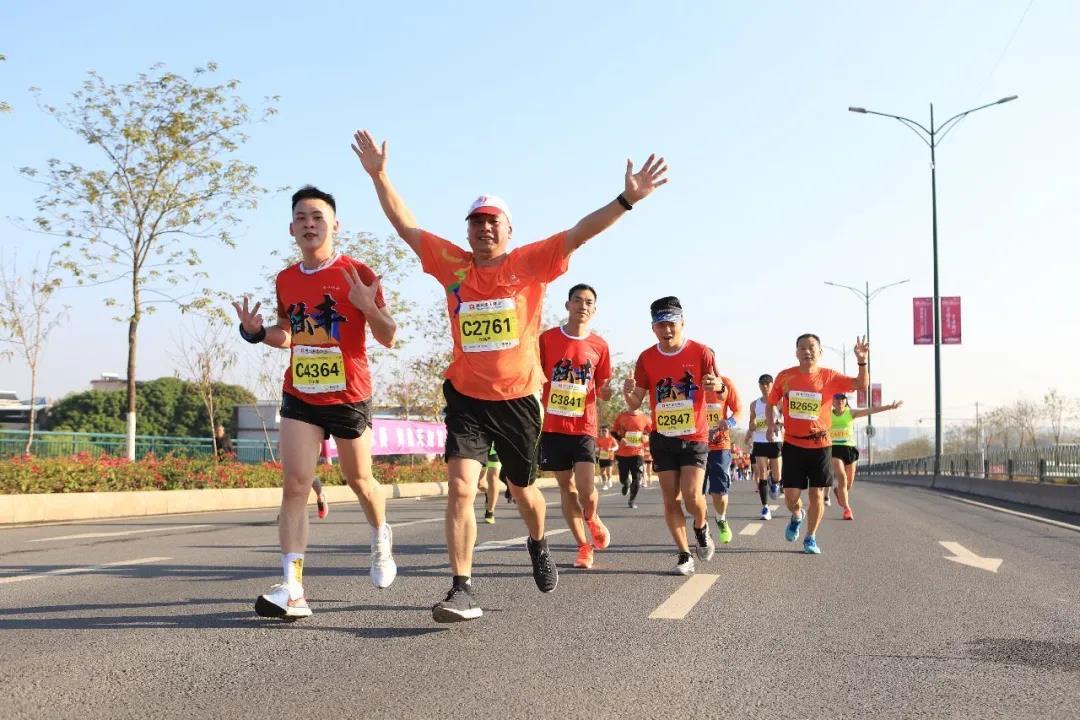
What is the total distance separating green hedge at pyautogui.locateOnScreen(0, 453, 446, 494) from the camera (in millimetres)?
15859

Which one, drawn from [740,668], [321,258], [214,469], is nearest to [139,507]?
[214,469]

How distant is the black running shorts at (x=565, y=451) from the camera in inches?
345

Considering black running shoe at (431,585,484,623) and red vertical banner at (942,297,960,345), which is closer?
black running shoe at (431,585,484,623)

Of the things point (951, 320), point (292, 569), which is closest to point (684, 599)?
point (292, 569)

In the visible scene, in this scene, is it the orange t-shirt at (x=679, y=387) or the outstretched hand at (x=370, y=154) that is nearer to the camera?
the outstretched hand at (x=370, y=154)

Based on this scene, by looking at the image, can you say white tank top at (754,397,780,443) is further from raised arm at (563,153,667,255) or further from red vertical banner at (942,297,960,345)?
red vertical banner at (942,297,960,345)

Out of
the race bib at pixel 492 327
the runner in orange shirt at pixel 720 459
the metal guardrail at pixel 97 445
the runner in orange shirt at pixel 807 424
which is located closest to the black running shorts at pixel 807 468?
the runner in orange shirt at pixel 807 424

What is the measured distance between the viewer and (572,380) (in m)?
8.69

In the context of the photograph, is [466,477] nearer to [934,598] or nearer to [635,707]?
[635,707]

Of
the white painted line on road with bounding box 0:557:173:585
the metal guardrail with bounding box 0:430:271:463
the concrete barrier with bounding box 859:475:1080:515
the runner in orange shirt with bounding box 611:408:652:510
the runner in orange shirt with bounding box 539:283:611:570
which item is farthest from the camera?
the concrete barrier with bounding box 859:475:1080:515

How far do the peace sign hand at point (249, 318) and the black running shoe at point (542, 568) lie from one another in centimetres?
194

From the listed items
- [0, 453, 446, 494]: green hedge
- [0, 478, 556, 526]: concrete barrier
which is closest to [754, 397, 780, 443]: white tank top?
[0, 478, 556, 526]: concrete barrier

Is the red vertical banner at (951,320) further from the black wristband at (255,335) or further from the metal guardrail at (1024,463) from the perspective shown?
the black wristband at (255,335)

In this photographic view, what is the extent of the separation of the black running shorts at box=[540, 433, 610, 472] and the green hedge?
10147 mm
